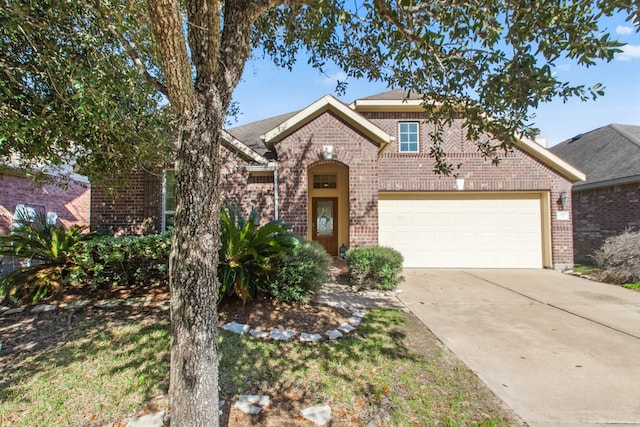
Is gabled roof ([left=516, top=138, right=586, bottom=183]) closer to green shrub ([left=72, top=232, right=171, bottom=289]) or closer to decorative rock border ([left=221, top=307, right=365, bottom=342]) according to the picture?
decorative rock border ([left=221, top=307, right=365, bottom=342])

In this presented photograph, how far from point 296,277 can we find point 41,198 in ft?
37.4

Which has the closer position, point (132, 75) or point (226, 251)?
point (132, 75)

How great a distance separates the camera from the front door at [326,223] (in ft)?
39.1

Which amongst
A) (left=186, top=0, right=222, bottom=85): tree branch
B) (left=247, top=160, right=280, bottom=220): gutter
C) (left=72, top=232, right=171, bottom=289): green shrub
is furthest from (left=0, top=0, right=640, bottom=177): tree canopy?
(left=247, top=160, right=280, bottom=220): gutter

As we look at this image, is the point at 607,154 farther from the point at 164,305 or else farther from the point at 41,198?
the point at 41,198

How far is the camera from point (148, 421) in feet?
8.28

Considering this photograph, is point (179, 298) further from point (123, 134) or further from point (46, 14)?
point (46, 14)

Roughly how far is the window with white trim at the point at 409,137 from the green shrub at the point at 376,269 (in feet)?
16.2

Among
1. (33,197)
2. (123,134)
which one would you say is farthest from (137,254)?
(33,197)

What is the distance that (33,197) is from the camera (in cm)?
1077

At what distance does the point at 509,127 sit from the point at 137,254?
6279mm

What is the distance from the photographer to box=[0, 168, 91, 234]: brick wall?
9.52 meters

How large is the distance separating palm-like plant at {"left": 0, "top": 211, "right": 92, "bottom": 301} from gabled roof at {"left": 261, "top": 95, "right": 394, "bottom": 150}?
522cm

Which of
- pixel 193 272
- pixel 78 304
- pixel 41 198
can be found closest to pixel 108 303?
pixel 78 304
